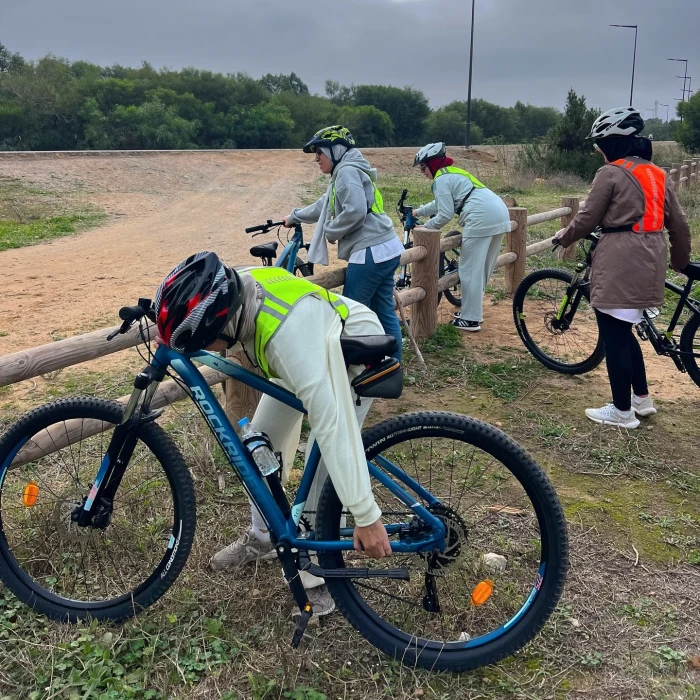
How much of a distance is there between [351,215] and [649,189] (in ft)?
6.43

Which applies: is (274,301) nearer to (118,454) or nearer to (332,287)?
(118,454)

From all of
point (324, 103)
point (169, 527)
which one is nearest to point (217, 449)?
point (169, 527)

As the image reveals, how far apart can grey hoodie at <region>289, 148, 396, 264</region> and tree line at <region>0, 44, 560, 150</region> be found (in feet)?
108

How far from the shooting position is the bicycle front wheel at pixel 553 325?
5.51 m

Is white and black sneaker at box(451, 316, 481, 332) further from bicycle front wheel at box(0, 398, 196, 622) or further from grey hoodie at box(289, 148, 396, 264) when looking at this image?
Answer: bicycle front wheel at box(0, 398, 196, 622)

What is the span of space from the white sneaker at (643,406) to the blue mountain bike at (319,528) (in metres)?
2.00

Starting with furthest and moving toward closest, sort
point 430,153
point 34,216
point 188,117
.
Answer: point 188,117 < point 34,216 < point 430,153

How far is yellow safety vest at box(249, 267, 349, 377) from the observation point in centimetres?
233

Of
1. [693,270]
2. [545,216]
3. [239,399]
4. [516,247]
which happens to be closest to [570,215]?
[545,216]

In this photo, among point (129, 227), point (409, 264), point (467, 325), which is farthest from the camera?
point (129, 227)

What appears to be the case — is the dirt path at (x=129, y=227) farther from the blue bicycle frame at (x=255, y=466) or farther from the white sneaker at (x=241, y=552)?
the blue bicycle frame at (x=255, y=466)

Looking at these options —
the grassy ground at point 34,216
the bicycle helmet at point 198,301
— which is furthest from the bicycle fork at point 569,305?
the grassy ground at point 34,216

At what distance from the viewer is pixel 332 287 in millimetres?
5156

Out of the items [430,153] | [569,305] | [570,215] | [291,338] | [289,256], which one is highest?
[430,153]
